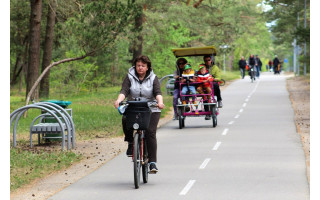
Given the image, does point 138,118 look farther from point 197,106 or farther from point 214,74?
point 214,74

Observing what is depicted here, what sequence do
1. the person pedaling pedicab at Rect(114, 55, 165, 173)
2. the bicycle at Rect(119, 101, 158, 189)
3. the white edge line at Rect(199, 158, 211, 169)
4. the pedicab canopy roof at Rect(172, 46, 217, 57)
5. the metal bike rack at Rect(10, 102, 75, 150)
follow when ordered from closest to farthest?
the bicycle at Rect(119, 101, 158, 189), the person pedaling pedicab at Rect(114, 55, 165, 173), the white edge line at Rect(199, 158, 211, 169), the metal bike rack at Rect(10, 102, 75, 150), the pedicab canopy roof at Rect(172, 46, 217, 57)

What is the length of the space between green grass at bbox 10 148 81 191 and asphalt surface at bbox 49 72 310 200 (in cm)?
89

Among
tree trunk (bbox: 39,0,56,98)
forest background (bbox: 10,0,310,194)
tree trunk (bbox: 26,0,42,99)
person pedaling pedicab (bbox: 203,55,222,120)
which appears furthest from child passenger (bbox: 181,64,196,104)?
tree trunk (bbox: 39,0,56,98)

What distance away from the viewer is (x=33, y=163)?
14.1m

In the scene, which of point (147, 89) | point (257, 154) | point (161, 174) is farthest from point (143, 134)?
point (257, 154)

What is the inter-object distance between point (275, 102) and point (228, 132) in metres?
12.9

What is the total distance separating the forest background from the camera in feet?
69.7

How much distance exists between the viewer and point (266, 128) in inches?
833

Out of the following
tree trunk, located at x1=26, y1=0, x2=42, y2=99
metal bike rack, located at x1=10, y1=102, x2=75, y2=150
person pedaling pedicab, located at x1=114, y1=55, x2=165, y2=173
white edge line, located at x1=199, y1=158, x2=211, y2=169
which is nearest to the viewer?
person pedaling pedicab, located at x1=114, y1=55, x2=165, y2=173

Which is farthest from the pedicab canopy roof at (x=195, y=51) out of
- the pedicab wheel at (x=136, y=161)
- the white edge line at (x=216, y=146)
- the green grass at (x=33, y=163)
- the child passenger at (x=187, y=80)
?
the pedicab wheel at (x=136, y=161)

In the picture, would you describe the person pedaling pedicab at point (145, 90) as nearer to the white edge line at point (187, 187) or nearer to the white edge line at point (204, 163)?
the white edge line at point (187, 187)

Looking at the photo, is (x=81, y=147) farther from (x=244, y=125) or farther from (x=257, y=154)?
(x=244, y=125)

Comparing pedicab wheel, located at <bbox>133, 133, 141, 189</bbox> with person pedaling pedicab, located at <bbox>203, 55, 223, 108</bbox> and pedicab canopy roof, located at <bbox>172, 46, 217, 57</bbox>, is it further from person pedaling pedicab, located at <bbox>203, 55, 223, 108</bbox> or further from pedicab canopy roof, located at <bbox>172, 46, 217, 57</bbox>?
pedicab canopy roof, located at <bbox>172, 46, 217, 57</bbox>

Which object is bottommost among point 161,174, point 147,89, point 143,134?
point 161,174
